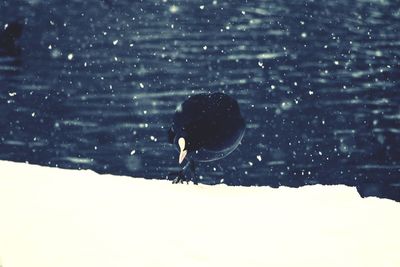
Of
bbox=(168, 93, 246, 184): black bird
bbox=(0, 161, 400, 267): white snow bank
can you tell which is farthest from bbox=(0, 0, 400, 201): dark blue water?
bbox=(0, 161, 400, 267): white snow bank

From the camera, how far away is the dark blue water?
3.39 metres

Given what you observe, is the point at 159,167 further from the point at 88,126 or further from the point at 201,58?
the point at 201,58

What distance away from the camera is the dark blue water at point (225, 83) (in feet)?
11.1

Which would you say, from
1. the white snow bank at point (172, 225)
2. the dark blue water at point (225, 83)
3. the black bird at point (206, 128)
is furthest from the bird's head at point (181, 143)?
the dark blue water at point (225, 83)

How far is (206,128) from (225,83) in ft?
3.19

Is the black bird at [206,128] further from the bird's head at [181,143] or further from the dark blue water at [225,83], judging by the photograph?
the dark blue water at [225,83]

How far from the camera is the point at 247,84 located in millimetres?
3443

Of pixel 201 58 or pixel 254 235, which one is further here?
pixel 201 58

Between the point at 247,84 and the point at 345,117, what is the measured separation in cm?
75

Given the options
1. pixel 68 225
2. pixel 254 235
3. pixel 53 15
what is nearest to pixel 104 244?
pixel 68 225

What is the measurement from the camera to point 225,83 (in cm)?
342

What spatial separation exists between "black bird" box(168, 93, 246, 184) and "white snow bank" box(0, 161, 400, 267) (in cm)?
22

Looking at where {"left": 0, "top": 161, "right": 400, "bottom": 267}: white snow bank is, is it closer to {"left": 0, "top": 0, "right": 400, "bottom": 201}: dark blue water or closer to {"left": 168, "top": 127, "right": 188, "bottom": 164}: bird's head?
{"left": 168, "top": 127, "right": 188, "bottom": 164}: bird's head

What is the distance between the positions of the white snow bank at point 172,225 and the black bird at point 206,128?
0.22m
